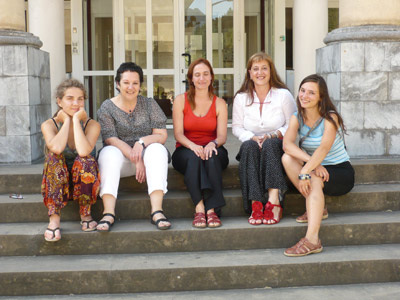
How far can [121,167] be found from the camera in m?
4.06

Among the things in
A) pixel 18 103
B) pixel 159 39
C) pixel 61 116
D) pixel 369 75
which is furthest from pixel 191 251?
pixel 159 39

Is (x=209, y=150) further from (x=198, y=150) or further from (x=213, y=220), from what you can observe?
(x=213, y=220)

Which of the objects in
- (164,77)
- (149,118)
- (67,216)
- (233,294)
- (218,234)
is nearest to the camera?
(233,294)

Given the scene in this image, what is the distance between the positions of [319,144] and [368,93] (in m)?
1.32

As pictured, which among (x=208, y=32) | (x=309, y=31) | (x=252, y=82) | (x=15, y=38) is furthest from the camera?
(x=208, y=32)

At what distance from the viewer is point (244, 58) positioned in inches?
341

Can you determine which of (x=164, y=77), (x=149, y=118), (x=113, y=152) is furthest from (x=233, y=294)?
(x=164, y=77)

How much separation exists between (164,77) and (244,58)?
1.36 meters

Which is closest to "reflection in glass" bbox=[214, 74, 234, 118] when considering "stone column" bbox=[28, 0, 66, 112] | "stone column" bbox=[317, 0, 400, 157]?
"stone column" bbox=[28, 0, 66, 112]

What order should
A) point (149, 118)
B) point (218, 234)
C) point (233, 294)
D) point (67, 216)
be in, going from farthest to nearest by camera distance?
point (149, 118)
point (67, 216)
point (218, 234)
point (233, 294)

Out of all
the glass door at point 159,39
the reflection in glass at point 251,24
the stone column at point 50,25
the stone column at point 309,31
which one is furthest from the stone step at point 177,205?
the reflection in glass at point 251,24

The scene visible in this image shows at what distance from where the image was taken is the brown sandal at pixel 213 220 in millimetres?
3861

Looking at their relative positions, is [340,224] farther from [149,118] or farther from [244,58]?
[244,58]

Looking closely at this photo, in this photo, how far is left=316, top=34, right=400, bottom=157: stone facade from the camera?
4938 mm
